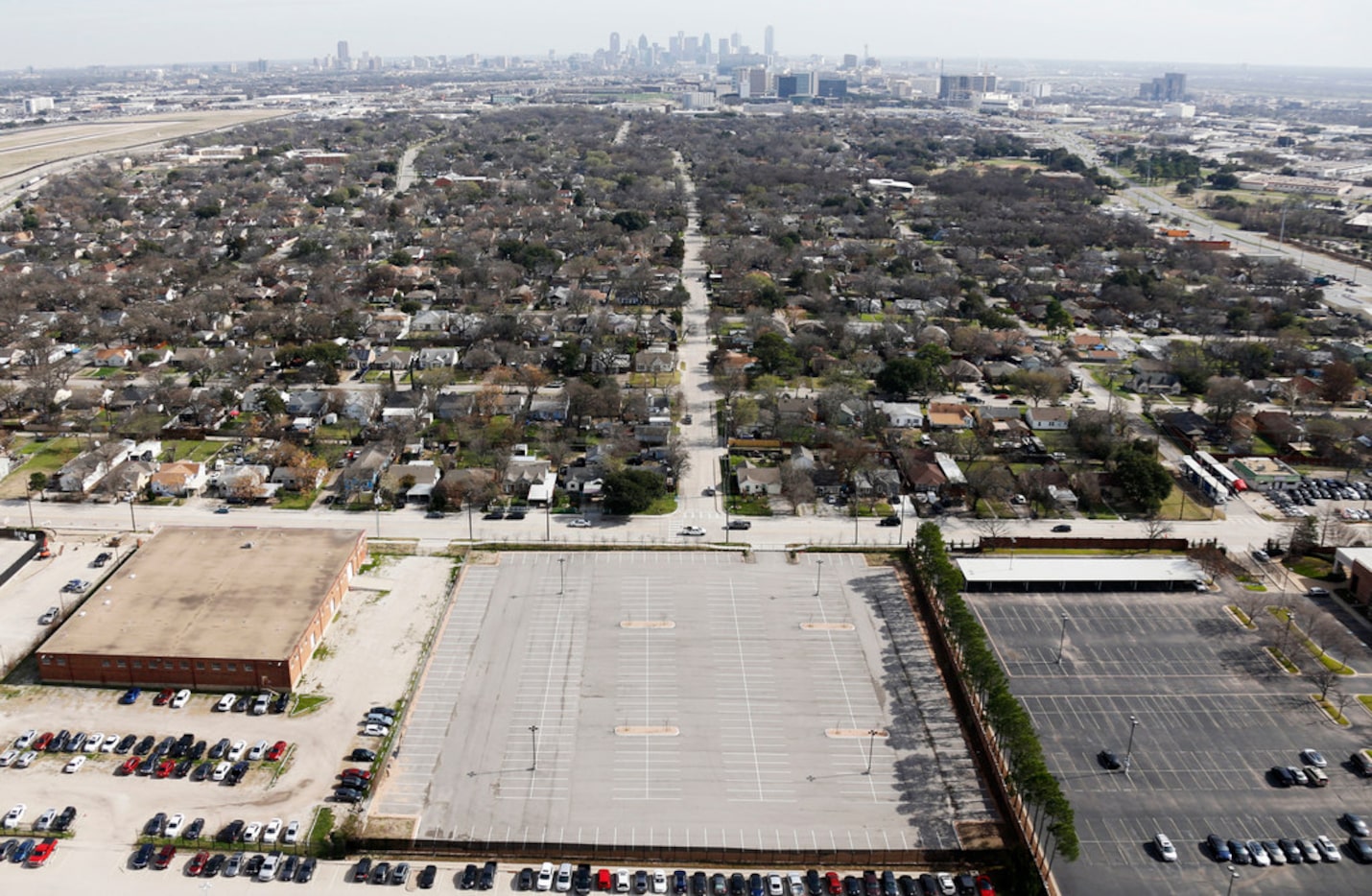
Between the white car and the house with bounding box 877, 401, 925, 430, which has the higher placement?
the house with bounding box 877, 401, 925, 430

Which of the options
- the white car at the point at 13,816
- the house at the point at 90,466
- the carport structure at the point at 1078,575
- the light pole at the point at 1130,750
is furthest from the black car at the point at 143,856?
the carport structure at the point at 1078,575

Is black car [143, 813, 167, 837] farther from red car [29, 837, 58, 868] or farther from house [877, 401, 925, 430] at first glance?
house [877, 401, 925, 430]

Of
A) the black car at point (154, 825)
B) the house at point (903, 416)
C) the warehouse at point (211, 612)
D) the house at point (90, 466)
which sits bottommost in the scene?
the black car at point (154, 825)

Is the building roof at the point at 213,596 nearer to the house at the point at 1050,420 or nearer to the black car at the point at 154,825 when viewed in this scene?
the black car at the point at 154,825

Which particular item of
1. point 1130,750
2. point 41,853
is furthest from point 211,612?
point 1130,750

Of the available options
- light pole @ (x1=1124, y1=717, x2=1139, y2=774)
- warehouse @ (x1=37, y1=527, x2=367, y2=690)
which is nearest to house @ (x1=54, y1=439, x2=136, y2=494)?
warehouse @ (x1=37, y1=527, x2=367, y2=690)

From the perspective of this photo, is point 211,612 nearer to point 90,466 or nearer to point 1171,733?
point 90,466
